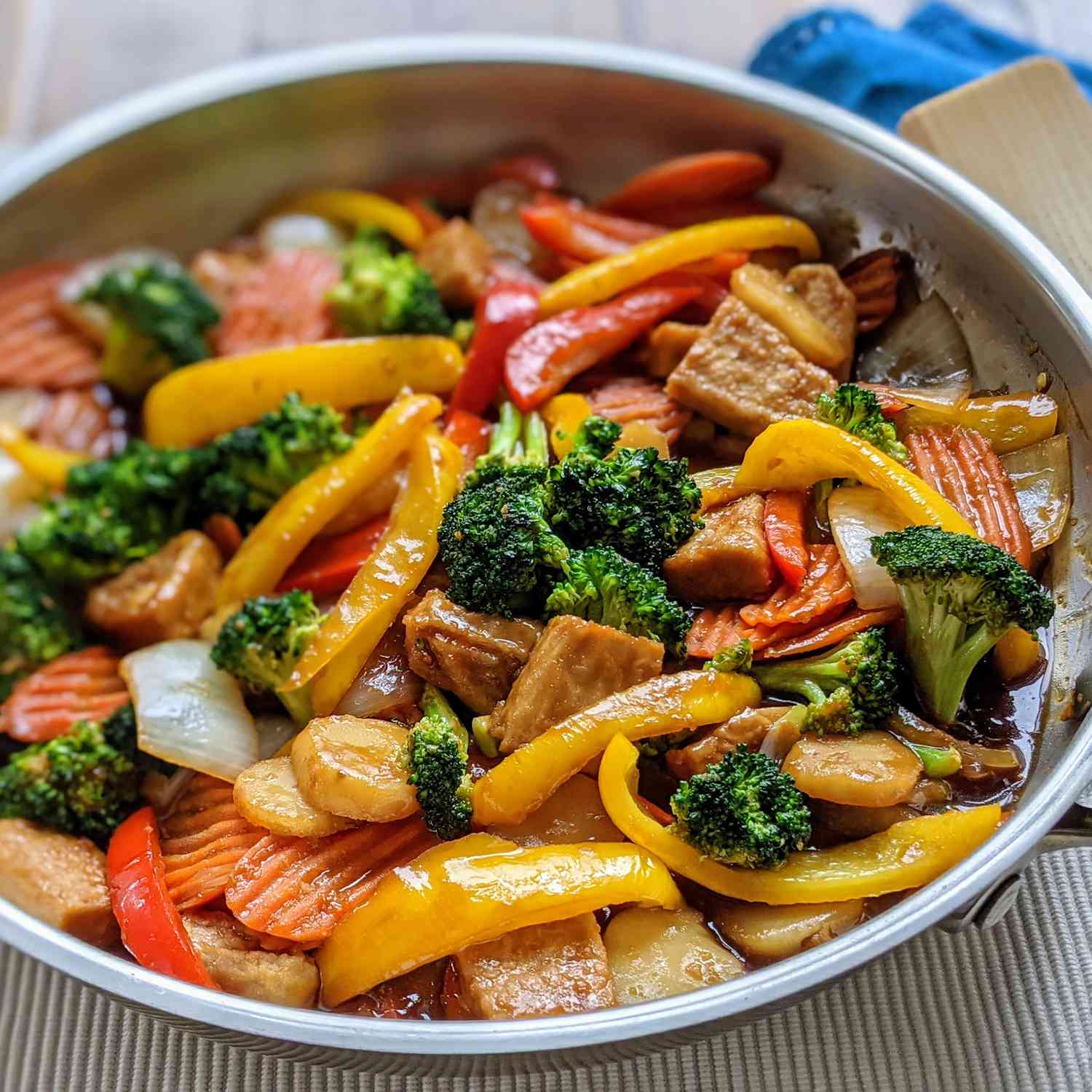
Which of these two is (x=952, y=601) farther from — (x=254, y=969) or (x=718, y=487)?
(x=254, y=969)

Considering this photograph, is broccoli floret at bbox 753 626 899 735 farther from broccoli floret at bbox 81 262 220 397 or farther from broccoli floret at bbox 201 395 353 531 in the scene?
broccoli floret at bbox 81 262 220 397

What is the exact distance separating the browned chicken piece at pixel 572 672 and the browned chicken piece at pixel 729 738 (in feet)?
0.53

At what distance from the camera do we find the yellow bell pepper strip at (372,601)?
235 centimetres

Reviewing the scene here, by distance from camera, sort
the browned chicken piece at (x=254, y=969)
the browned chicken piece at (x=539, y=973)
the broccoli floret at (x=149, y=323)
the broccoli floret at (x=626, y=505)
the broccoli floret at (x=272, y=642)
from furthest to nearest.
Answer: the broccoli floret at (x=149, y=323)
the broccoli floret at (x=272, y=642)
the broccoli floret at (x=626, y=505)
the browned chicken piece at (x=254, y=969)
the browned chicken piece at (x=539, y=973)

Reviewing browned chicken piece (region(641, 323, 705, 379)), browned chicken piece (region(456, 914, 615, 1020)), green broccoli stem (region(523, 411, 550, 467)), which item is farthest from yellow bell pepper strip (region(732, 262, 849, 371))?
browned chicken piece (region(456, 914, 615, 1020))

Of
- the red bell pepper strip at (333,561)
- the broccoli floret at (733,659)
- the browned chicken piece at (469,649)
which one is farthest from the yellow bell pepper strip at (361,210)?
the broccoli floret at (733,659)

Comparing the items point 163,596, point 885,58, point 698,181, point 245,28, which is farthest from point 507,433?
point 245,28

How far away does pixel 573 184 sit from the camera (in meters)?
3.51

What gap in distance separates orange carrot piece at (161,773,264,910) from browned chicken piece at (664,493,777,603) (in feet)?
3.25

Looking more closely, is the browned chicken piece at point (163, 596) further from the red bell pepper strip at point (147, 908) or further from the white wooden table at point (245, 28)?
the white wooden table at point (245, 28)

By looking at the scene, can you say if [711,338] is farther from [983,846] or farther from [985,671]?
[983,846]

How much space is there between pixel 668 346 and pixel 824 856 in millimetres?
1273

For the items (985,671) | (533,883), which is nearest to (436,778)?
(533,883)

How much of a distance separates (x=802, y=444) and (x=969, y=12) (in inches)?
112
